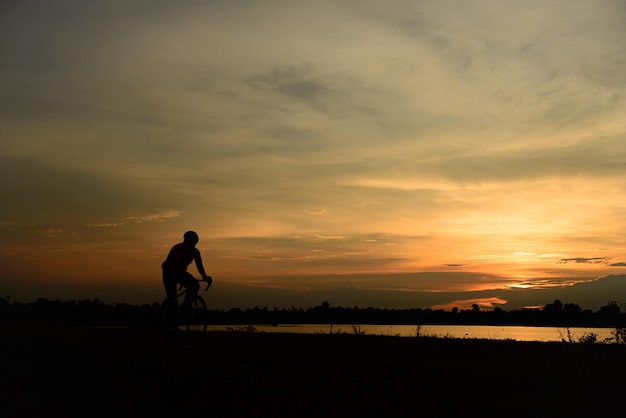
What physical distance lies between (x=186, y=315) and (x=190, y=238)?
238 centimetres

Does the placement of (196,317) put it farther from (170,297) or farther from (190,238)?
(190,238)

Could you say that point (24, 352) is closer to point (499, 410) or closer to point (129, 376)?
point (129, 376)

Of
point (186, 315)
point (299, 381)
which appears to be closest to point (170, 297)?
point (186, 315)

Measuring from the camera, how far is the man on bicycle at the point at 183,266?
Result: 1858cm

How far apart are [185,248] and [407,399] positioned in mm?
8904

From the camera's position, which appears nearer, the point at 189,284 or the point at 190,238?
the point at 190,238

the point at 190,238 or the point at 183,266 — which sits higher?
the point at 190,238

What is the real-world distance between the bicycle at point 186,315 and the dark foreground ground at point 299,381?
73 centimetres

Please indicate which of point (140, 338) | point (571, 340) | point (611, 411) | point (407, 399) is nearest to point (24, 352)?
point (140, 338)

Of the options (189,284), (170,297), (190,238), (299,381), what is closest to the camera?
(299,381)

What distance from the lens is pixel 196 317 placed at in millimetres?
19531

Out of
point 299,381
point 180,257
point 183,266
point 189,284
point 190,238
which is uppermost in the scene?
point 190,238

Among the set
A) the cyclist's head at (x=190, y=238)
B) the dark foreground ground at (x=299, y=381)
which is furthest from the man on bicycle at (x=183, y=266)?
the dark foreground ground at (x=299, y=381)

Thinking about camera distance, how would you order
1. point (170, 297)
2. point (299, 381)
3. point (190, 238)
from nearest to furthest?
1. point (299, 381)
2. point (190, 238)
3. point (170, 297)
